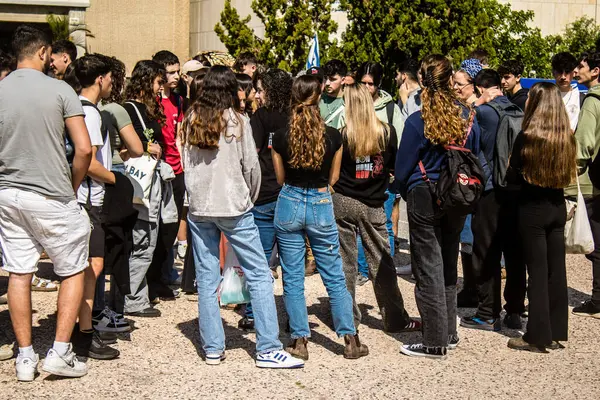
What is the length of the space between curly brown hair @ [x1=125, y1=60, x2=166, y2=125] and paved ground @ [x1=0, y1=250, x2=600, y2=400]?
1761 mm

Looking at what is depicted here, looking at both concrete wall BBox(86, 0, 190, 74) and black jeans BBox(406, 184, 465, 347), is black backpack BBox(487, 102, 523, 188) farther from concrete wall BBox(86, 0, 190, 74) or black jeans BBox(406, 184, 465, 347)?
concrete wall BBox(86, 0, 190, 74)

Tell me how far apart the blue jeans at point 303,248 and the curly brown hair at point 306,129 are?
0.24m

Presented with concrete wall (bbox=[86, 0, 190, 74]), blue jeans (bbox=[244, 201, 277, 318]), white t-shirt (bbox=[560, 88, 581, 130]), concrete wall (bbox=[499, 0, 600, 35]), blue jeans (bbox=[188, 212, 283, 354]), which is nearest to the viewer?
blue jeans (bbox=[188, 212, 283, 354])

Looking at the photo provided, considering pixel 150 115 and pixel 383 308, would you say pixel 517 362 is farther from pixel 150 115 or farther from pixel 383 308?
pixel 150 115

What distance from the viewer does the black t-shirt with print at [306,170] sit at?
6.26 m

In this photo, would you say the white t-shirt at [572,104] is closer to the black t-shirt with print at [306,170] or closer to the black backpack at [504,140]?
the black backpack at [504,140]

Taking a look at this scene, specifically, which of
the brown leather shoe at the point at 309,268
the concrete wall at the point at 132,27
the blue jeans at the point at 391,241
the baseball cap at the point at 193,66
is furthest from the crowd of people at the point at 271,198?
the concrete wall at the point at 132,27

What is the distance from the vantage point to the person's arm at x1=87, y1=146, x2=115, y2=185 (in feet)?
20.0

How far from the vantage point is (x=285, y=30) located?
640 inches

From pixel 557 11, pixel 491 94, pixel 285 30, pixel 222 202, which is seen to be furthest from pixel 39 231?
pixel 557 11

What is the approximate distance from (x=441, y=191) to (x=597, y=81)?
2979 mm

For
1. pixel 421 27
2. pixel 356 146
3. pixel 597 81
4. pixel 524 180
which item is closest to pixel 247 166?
pixel 356 146

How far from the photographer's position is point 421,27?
15.2 metres

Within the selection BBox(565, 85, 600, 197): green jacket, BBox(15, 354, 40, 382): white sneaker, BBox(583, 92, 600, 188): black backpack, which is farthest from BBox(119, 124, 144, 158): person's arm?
BBox(583, 92, 600, 188): black backpack
